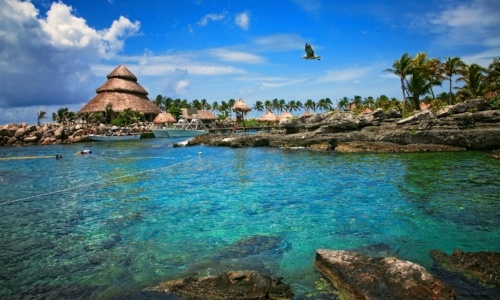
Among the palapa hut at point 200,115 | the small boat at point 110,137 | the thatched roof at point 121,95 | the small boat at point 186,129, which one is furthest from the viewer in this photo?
the palapa hut at point 200,115

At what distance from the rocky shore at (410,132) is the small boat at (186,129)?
34.1 m

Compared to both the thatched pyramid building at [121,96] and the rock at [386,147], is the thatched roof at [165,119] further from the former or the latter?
the rock at [386,147]

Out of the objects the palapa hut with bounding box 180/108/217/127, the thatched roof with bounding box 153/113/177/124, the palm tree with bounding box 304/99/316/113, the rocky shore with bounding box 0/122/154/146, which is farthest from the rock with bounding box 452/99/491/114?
the palm tree with bounding box 304/99/316/113

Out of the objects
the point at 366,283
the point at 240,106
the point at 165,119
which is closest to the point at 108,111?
the point at 165,119

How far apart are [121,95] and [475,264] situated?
80.4 m

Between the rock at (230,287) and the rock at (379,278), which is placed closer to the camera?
the rock at (379,278)

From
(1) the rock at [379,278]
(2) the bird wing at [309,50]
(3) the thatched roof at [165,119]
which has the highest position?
(2) the bird wing at [309,50]

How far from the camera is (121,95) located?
7650cm

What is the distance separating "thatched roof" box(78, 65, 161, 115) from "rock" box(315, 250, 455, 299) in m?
75.1

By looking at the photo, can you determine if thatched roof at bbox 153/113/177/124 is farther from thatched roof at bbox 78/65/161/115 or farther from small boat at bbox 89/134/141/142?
small boat at bbox 89/134/141/142

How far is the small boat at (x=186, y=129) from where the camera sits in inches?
2485

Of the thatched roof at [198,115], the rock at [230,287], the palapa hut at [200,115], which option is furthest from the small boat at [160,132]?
the rock at [230,287]

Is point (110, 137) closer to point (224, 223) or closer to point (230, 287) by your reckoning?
point (224, 223)

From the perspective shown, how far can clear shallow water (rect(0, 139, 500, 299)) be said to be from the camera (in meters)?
5.95
